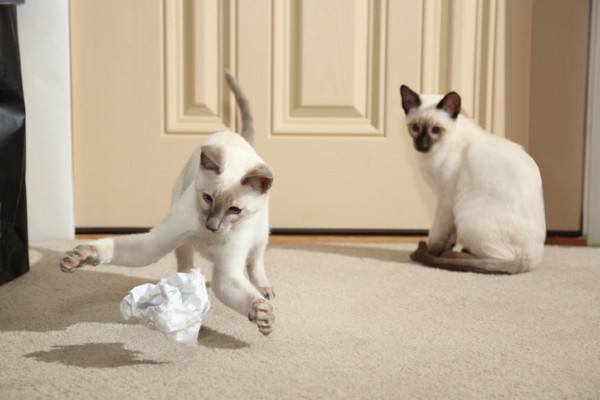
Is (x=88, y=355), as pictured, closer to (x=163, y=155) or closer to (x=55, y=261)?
(x=55, y=261)

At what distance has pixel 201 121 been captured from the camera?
237 cm

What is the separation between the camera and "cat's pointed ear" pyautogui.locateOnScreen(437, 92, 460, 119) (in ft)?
6.48

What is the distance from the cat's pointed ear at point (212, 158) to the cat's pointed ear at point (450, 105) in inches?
34.8

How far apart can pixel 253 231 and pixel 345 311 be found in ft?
0.86

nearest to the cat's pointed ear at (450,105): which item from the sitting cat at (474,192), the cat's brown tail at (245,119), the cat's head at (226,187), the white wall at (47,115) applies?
the sitting cat at (474,192)

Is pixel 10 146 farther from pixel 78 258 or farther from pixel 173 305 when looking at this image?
pixel 173 305

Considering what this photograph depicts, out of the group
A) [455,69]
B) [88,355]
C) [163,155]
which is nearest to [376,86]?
[455,69]

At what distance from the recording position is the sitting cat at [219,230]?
1.27 meters

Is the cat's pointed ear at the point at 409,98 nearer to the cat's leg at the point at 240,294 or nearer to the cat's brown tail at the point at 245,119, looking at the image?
the cat's brown tail at the point at 245,119

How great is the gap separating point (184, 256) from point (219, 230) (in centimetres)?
36

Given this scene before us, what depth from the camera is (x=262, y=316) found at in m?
1.19

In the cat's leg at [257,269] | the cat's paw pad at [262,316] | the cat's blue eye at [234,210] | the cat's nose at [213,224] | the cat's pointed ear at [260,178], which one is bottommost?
the cat's leg at [257,269]

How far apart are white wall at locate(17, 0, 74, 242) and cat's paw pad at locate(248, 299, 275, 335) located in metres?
1.33

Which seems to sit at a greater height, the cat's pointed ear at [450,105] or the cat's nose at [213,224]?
the cat's pointed ear at [450,105]
